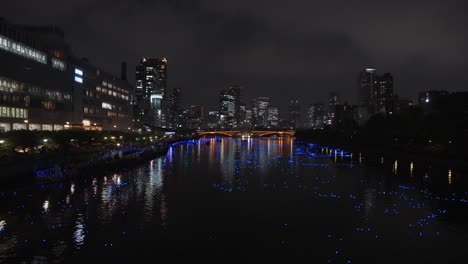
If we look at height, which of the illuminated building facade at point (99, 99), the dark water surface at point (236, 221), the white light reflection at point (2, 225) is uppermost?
the illuminated building facade at point (99, 99)

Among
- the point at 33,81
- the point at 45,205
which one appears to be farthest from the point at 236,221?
the point at 33,81

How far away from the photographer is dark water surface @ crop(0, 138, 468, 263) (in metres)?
25.1

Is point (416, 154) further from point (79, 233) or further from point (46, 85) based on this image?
point (46, 85)

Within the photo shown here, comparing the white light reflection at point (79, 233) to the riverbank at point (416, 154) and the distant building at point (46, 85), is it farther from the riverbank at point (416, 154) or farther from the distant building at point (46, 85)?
the distant building at point (46, 85)

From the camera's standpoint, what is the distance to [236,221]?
108 ft

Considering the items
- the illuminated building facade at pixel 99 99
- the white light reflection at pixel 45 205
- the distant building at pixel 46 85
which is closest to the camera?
the white light reflection at pixel 45 205

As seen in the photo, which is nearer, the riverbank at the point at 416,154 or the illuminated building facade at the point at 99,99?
the riverbank at the point at 416,154

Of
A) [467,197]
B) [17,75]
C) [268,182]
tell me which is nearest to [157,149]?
[17,75]

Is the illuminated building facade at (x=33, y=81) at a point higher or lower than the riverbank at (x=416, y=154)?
higher

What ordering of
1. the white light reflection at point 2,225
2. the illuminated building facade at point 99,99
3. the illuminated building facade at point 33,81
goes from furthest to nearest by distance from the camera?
the illuminated building facade at point 99,99, the illuminated building facade at point 33,81, the white light reflection at point 2,225

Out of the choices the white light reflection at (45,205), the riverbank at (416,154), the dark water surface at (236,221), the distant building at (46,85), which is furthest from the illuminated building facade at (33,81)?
the riverbank at (416,154)

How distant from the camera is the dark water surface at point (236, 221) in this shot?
82.3ft

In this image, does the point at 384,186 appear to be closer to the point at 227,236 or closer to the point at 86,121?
the point at 227,236

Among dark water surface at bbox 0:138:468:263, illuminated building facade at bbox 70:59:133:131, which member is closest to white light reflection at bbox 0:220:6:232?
dark water surface at bbox 0:138:468:263
